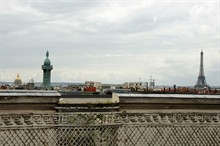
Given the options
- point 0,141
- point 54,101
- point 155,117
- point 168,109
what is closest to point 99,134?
point 155,117

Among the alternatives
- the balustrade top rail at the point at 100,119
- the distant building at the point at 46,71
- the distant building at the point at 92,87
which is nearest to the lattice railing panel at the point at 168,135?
the balustrade top rail at the point at 100,119

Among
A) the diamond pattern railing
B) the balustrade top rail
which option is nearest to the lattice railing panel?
the diamond pattern railing

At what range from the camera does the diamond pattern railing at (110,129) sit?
1017 cm

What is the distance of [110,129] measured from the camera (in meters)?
10.7

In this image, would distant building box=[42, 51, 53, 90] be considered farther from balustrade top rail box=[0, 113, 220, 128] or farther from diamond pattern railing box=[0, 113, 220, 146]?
balustrade top rail box=[0, 113, 220, 128]

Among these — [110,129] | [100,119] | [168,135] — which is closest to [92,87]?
[168,135]

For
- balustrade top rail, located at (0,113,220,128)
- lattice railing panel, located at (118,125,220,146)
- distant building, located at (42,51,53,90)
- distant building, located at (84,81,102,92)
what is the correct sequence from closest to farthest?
balustrade top rail, located at (0,113,220,128), lattice railing panel, located at (118,125,220,146), distant building, located at (42,51,53,90), distant building, located at (84,81,102,92)

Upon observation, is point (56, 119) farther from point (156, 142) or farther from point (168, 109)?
point (168, 109)

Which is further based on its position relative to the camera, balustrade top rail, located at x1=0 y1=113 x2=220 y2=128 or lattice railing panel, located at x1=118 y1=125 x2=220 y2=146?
lattice railing panel, located at x1=118 y1=125 x2=220 y2=146

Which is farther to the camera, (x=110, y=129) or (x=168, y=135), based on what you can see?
(x=168, y=135)

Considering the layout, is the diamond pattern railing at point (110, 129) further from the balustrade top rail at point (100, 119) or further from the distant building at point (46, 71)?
the distant building at point (46, 71)

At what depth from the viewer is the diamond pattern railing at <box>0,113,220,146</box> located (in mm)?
10172

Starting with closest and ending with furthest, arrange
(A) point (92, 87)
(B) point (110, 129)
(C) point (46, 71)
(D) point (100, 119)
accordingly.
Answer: (B) point (110, 129) → (D) point (100, 119) → (C) point (46, 71) → (A) point (92, 87)

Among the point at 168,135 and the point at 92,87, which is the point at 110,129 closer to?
the point at 168,135
